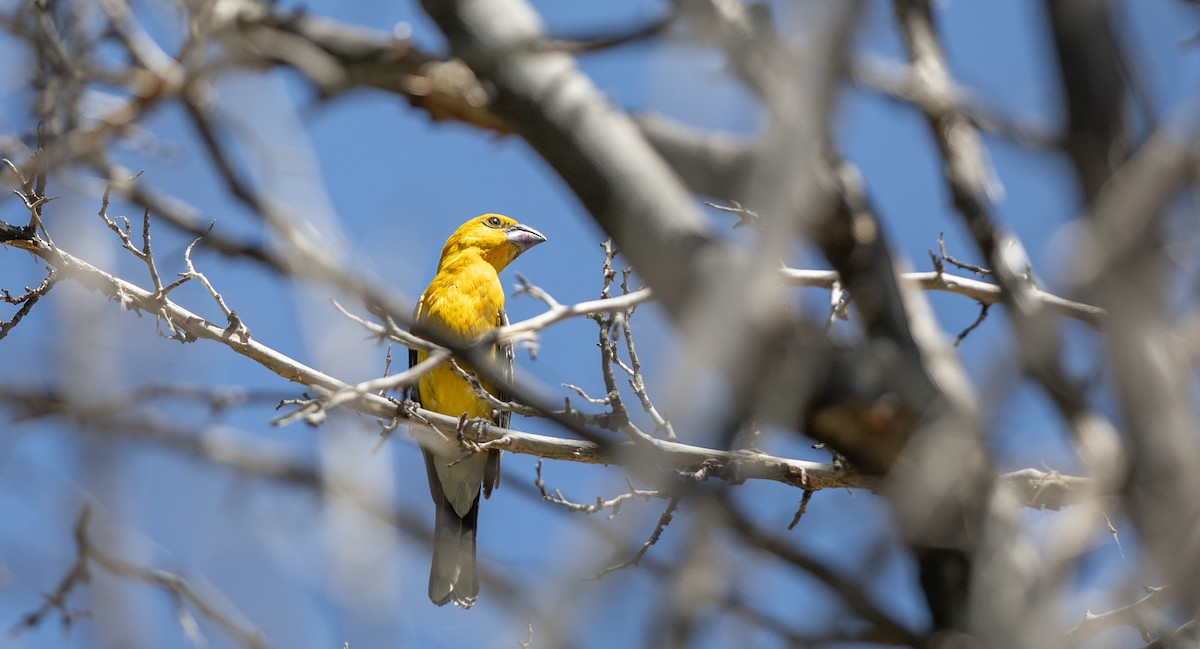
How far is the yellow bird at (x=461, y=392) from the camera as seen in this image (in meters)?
6.33

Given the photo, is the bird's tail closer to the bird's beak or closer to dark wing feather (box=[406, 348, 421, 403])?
dark wing feather (box=[406, 348, 421, 403])

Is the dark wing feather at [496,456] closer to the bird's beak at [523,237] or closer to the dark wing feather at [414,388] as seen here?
the dark wing feather at [414,388]

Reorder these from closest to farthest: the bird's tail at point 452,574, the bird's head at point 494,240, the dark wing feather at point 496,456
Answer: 1. the bird's tail at point 452,574
2. the dark wing feather at point 496,456
3. the bird's head at point 494,240

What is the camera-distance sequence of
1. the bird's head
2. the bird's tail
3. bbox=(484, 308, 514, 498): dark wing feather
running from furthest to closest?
the bird's head < bbox=(484, 308, 514, 498): dark wing feather < the bird's tail

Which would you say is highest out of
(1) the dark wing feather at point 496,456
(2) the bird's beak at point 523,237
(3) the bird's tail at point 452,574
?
(2) the bird's beak at point 523,237

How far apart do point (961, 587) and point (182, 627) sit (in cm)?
315

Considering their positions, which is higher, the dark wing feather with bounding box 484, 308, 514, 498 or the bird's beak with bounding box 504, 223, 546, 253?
the bird's beak with bounding box 504, 223, 546, 253

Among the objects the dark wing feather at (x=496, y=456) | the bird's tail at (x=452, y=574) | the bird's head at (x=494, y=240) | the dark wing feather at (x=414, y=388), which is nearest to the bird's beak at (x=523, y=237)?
the bird's head at (x=494, y=240)

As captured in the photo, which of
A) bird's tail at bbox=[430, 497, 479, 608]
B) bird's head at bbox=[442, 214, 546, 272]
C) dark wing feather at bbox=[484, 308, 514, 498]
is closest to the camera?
bird's tail at bbox=[430, 497, 479, 608]

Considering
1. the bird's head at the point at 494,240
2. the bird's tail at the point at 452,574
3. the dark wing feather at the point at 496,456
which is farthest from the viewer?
the bird's head at the point at 494,240

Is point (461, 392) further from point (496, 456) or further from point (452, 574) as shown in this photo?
point (452, 574)

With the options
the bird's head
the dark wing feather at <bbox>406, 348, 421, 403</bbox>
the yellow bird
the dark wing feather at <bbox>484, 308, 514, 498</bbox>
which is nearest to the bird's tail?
the yellow bird

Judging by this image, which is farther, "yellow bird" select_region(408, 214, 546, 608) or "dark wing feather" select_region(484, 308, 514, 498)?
"dark wing feather" select_region(484, 308, 514, 498)

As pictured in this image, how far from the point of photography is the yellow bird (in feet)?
20.8
